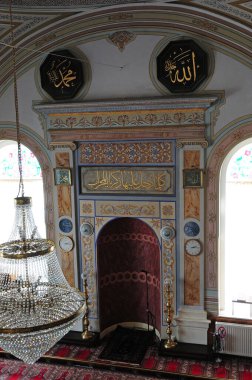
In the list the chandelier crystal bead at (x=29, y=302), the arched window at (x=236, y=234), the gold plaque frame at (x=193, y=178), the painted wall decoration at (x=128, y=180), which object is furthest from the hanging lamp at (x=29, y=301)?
the arched window at (x=236, y=234)

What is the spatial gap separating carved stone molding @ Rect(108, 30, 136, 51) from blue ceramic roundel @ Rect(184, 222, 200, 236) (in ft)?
8.82

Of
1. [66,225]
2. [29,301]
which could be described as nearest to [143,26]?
[66,225]

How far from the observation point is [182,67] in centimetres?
617

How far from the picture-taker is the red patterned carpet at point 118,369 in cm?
613

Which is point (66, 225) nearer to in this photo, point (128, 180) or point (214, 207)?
point (128, 180)

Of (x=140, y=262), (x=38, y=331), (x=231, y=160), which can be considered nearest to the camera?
(x=38, y=331)

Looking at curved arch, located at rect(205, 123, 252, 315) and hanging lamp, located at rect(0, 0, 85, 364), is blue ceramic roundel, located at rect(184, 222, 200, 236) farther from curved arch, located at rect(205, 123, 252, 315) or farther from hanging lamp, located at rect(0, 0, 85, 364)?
hanging lamp, located at rect(0, 0, 85, 364)

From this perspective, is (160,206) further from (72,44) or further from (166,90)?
(72,44)

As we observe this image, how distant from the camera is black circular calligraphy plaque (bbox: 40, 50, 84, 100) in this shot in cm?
655

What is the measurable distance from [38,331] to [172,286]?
3687 millimetres

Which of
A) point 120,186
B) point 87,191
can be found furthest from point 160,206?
point 87,191

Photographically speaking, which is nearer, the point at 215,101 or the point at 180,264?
the point at 215,101

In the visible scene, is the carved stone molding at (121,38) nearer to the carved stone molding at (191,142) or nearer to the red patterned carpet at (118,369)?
the carved stone molding at (191,142)

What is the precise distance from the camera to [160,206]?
6.64m
